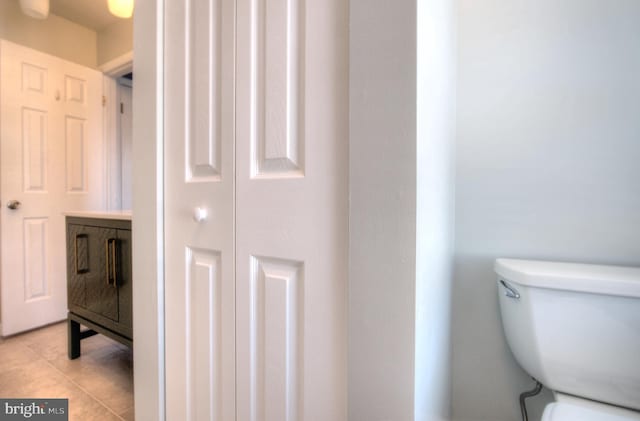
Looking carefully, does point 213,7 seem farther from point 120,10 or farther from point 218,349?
point 120,10

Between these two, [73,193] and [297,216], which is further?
[73,193]

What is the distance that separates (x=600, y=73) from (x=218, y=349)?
4.19ft

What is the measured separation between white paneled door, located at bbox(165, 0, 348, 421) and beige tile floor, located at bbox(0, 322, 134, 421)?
2.34ft

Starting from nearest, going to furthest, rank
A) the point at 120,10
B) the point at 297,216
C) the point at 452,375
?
the point at 297,216
the point at 452,375
the point at 120,10

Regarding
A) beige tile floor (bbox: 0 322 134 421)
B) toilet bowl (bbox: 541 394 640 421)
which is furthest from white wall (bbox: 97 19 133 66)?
toilet bowl (bbox: 541 394 640 421)

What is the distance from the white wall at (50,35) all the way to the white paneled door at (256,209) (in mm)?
2164

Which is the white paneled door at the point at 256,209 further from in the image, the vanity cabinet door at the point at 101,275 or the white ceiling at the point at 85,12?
the white ceiling at the point at 85,12

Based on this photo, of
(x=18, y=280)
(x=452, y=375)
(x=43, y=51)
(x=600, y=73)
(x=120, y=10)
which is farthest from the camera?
(x=43, y=51)

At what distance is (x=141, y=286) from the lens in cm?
97

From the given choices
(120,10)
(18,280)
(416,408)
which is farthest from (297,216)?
(18,280)

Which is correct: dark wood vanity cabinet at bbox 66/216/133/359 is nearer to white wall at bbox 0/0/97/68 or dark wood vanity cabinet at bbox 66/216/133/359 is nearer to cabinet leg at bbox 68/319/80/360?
cabinet leg at bbox 68/319/80/360

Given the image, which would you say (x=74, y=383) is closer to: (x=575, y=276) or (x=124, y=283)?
(x=124, y=283)

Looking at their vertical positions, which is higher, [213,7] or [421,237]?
[213,7]

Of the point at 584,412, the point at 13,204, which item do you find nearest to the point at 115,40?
the point at 13,204
